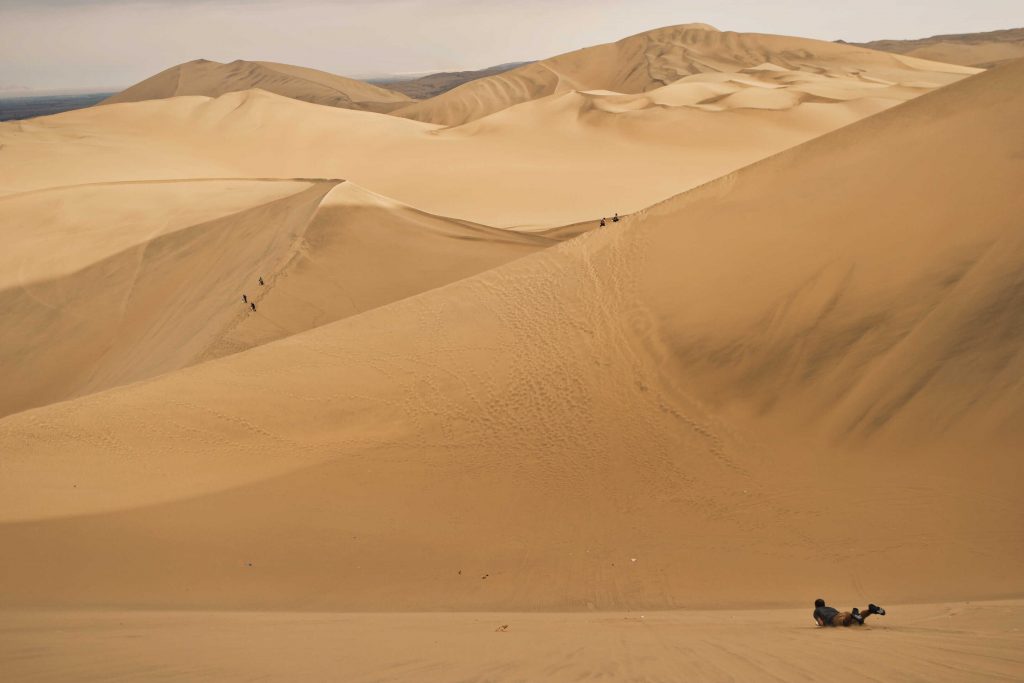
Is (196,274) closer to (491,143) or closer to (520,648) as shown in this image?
(520,648)

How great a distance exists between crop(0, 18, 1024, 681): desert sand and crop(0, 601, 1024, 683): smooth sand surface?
0.10 ft

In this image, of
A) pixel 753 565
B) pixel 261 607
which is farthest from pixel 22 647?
pixel 753 565

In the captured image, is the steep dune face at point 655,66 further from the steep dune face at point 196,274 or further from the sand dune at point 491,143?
the steep dune face at point 196,274

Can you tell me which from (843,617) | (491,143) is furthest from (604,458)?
(491,143)

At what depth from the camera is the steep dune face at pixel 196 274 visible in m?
13.5

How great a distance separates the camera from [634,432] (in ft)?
24.9

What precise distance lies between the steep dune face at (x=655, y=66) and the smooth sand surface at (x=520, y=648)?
165ft

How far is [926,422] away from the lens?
656 cm

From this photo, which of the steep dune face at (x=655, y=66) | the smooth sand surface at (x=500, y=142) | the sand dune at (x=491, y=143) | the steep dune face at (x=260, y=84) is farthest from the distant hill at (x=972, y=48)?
the steep dune face at (x=260, y=84)

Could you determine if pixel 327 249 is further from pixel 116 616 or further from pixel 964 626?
pixel 964 626

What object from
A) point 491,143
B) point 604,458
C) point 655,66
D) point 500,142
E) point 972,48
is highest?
point 972,48

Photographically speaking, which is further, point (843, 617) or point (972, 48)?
point (972, 48)

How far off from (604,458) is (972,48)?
8463cm

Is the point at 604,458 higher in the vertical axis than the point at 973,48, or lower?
lower
